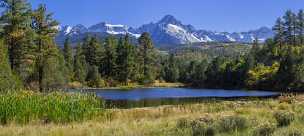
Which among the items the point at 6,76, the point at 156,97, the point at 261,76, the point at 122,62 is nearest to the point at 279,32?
the point at 261,76

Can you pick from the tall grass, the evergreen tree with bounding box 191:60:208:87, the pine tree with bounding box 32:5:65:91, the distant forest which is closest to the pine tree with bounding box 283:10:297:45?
the distant forest

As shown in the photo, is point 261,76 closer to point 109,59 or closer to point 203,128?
point 109,59

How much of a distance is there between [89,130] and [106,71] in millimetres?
118679

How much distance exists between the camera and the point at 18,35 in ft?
221

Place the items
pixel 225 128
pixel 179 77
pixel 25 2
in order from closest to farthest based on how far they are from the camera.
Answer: pixel 225 128 < pixel 25 2 < pixel 179 77

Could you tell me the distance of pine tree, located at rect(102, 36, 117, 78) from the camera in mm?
133375

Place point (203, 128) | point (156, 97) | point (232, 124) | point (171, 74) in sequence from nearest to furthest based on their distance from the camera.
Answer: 1. point (203, 128)
2. point (232, 124)
3. point (156, 97)
4. point (171, 74)

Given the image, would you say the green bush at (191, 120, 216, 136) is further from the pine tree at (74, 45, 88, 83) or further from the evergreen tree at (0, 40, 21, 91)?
the pine tree at (74, 45, 88, 83)

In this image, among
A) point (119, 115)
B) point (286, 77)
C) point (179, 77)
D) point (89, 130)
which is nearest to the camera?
point (89, 130)

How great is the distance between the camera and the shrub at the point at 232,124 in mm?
16131

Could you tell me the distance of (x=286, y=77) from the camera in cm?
10562

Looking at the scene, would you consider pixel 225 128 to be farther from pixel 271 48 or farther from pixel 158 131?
pixel 271 48

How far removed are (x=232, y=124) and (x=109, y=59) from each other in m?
119

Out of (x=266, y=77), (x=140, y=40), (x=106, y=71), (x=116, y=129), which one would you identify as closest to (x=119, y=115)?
(x=116, y=129)
